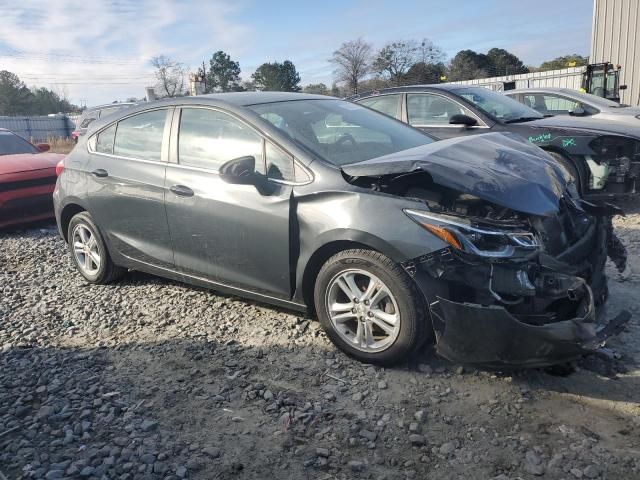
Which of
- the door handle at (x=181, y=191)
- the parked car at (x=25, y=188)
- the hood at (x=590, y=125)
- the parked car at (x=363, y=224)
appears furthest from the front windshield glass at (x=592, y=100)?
the parked car at (x=25, y=188)

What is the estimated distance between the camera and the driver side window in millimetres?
7079

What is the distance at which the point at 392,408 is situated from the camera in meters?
2.99

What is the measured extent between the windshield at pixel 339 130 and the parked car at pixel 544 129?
2.35 m

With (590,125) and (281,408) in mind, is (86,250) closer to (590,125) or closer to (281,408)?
(281,408)

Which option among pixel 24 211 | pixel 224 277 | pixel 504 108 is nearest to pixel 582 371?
pixel 224 277

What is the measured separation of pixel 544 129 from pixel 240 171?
4.60m

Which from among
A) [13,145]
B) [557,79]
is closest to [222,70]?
[557,79]

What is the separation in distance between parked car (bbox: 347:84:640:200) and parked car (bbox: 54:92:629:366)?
2.61 m

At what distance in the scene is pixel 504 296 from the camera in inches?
117

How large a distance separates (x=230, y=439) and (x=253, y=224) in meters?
1.48

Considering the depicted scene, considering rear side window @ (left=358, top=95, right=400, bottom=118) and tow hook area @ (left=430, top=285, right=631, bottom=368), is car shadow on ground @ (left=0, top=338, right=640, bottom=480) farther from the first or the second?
rear side window @ (left=358, top=95, right=400, bottom=118)

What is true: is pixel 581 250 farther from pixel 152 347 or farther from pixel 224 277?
pixel 152 347

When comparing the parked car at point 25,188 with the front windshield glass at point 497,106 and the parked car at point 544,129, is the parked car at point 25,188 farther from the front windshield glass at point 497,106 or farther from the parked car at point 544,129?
the front windshield glass at point 497,106

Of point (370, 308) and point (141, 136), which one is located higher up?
point (141, 136)
